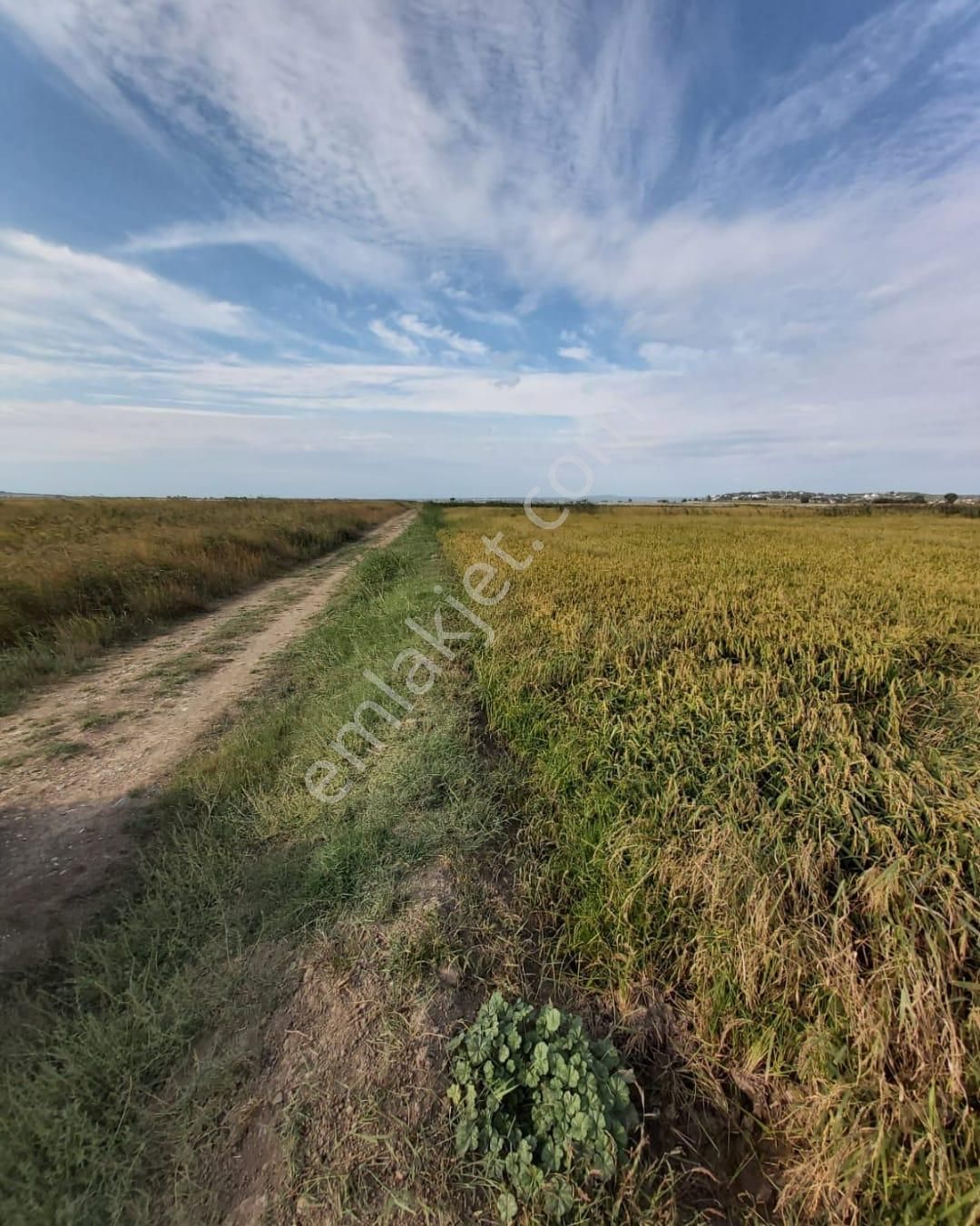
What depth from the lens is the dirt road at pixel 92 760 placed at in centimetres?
296

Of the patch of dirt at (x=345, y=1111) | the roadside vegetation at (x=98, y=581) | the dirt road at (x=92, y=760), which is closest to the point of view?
the patch of dirt at (x=345, y=1111)

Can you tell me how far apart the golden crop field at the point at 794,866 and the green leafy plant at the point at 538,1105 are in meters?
0.51

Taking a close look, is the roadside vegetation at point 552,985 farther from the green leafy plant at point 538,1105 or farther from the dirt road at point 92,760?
the dirt road at point 92,760

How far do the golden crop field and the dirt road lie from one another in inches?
109

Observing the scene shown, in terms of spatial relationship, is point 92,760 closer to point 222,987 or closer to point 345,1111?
point 222,987

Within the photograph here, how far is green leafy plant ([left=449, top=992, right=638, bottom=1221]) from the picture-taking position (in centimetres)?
164

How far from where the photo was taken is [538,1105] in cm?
176

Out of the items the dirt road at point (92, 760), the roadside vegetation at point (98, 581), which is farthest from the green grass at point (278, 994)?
the roadside vegetation at point (98, 581)

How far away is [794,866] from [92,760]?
5.43 m

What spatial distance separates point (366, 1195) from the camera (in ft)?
5.40

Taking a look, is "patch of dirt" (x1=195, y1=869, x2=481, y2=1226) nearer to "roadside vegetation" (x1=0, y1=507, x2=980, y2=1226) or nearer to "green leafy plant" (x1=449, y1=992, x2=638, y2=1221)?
"roadside vegetation" (x1=0, y1=507, x2=980, y2=1226)

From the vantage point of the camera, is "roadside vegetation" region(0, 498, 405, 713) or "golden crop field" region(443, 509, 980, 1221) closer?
"golden crop field" region(443, 509, 980, 1221)

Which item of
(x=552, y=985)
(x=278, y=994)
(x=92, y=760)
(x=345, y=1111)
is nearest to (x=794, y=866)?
(x=552, y=985)

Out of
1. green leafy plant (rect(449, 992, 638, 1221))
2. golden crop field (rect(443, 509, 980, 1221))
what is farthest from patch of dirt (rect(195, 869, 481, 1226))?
golden crop field (rect(443, 509, 980, 1221))
